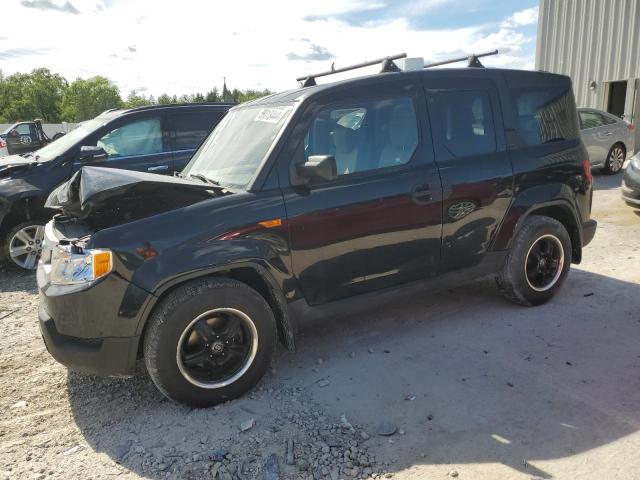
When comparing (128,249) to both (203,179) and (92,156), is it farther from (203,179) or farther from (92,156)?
(92,156)

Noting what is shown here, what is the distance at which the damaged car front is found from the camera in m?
2.93

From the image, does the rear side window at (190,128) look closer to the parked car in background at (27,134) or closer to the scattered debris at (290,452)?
the scattered debris at (290,452)

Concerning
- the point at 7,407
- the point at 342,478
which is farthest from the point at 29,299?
the point at 342,478

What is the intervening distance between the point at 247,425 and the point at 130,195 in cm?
157

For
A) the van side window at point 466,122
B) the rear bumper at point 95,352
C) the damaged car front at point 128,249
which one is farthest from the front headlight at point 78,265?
the van side window at point 466,122

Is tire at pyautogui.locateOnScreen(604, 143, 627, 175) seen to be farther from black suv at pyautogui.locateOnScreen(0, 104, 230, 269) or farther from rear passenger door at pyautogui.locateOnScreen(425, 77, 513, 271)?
rear passenger door at pyautogui.locateOnScreen(425, 77, 513, 271)

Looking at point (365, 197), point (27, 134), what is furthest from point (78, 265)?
point (27, 134)

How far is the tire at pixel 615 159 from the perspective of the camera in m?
12.1

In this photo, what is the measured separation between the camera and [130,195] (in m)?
3.25

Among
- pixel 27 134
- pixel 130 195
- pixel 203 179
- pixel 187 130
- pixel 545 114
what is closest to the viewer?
pixel 130 195

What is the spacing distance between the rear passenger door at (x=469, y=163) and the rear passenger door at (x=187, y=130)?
12.2ft

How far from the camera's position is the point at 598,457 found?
264cm

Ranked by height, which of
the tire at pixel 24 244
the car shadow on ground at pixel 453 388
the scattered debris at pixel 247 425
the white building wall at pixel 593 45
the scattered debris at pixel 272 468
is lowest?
the car shadow on ground at pixel 453 388

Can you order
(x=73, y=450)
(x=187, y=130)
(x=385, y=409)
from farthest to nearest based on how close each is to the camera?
(x=187, y=130), (x=385, y=409), (x=73, y=450)
